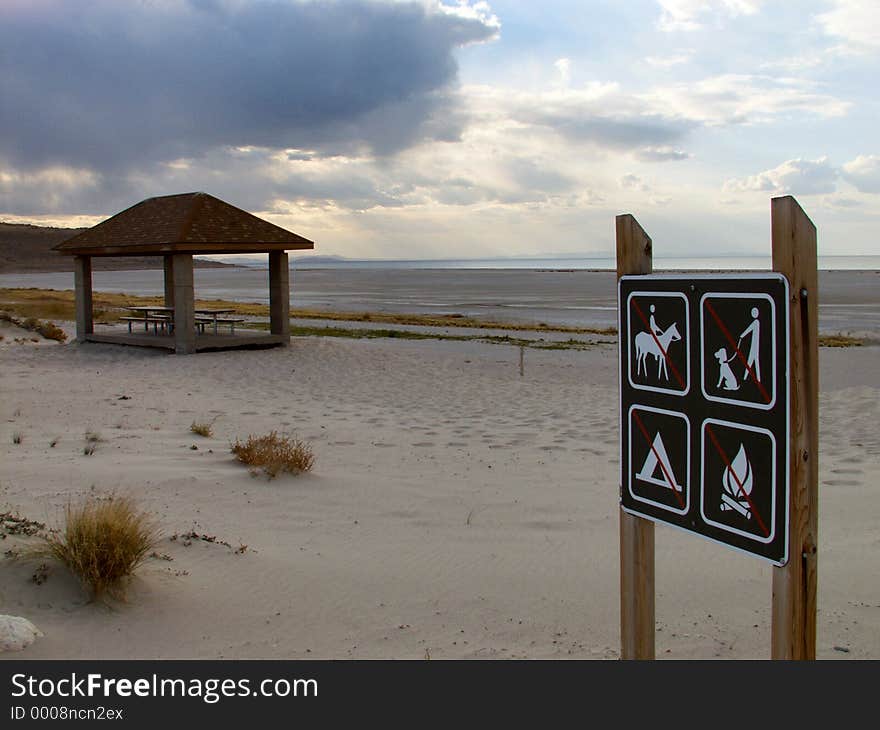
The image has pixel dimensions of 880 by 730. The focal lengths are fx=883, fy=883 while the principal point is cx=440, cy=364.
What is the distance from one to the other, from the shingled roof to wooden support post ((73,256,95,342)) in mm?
403

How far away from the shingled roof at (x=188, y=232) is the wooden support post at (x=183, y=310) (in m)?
0.44

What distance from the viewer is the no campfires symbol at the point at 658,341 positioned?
2836mm

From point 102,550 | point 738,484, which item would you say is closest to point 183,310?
point 102,550

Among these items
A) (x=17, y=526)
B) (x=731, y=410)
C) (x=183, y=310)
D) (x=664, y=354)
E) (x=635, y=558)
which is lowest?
(x=17, y=526)

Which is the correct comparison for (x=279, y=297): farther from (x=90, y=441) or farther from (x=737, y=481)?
(x=737, y=481)

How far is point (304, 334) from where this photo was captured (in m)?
23.5

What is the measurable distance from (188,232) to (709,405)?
1671cm

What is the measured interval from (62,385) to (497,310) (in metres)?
29.3

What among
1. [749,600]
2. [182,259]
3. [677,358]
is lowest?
[749,600]

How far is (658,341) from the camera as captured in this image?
9.54 feet

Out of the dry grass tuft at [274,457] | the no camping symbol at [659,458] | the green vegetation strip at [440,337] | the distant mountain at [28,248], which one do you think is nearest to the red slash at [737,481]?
the no camping symbol at [659,458]

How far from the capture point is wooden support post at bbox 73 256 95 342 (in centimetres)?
2041

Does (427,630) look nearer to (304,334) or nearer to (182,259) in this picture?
(182,259)

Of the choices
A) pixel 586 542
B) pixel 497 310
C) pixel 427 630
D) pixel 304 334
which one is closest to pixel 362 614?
pixel 427 630
